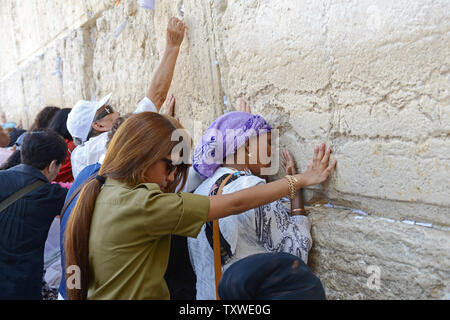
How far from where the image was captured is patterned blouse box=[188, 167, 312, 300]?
5.07 feet


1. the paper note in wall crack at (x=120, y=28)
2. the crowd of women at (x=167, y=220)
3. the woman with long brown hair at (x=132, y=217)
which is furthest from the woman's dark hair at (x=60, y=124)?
the woman with long brown hair at (x=132, y=217)

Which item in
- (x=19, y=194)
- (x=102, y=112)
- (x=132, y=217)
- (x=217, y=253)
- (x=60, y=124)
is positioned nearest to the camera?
(x=132, y=217)

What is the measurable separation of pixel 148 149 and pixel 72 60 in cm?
344

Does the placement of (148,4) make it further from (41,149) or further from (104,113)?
(41,149)

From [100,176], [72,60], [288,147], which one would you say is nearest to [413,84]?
[288,147]

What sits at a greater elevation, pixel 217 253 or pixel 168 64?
pixel 168 64

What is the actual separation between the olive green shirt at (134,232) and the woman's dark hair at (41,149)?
1066mm

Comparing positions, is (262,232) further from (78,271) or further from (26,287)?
(26,287)

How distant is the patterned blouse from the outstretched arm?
108 centimetres

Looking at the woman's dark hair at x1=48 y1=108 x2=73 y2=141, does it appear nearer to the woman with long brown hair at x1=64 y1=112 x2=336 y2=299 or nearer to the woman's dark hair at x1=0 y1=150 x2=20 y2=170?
the woman's dark hair at x1=0 y1=150 x2=20 y2=170

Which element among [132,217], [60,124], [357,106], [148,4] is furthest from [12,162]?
[357,106]

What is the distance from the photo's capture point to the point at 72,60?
4.38 m

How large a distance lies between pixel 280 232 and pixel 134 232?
23.4 inches

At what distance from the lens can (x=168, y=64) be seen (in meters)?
2.52
